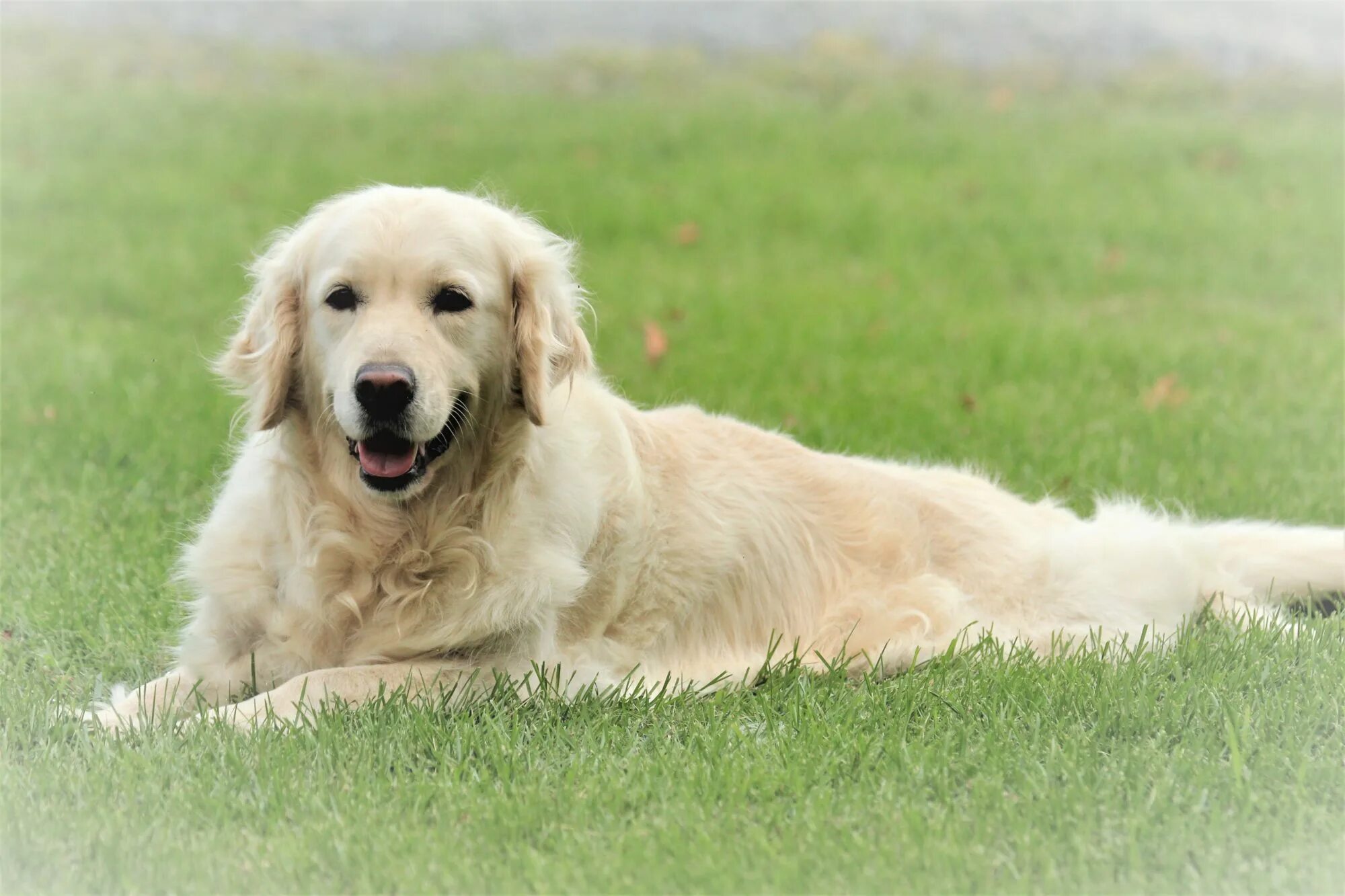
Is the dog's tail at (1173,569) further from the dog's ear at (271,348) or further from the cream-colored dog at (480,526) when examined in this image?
the dog's ear at (271,348)

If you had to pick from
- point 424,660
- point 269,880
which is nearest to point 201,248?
point 424,660

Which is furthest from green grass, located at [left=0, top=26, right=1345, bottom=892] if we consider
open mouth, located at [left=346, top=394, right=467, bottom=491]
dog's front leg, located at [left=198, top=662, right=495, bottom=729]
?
open mouth, located at [left=346, top=394, right=467, bottom=491]

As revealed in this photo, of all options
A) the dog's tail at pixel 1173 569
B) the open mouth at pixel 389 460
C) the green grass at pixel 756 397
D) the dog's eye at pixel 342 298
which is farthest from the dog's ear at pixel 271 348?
the dog's tail at pixel 1173 569

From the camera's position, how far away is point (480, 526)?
13.3ft

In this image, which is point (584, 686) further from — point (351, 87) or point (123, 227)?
point (351, 87)

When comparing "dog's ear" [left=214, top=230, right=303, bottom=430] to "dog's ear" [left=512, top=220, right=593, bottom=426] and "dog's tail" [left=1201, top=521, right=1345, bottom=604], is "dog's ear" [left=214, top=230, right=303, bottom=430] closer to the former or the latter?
"dog's ear" [left=512, top=220, right=593, bottom=426]

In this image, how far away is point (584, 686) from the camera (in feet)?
A: 13.5

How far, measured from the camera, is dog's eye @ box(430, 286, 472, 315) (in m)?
3.88

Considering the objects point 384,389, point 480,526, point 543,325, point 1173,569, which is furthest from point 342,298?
point 1173,569

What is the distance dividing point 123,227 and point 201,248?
80 centimetres

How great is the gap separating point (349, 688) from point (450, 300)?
1.12 metres

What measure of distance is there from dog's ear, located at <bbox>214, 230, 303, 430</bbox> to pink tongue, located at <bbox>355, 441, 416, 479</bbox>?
34 centimetres

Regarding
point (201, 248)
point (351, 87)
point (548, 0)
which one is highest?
point (548, 0)

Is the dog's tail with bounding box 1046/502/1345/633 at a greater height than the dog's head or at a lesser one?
lesser
